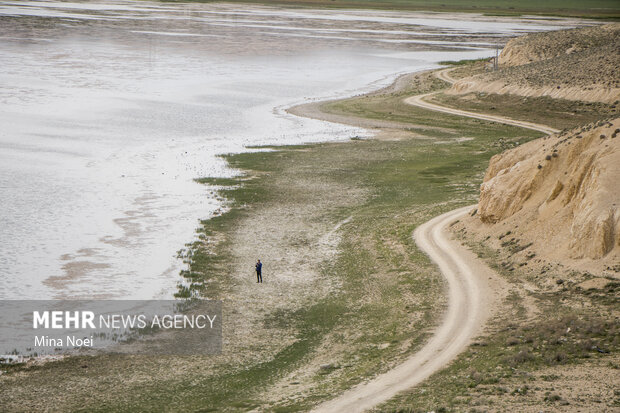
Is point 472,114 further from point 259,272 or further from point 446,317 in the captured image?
point 446,317

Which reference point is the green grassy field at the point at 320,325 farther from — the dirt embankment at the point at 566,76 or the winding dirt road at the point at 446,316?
the dirt embankment at the point at 566,76

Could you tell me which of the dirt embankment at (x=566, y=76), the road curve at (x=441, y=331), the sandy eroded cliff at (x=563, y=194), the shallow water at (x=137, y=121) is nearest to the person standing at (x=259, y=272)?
the shallow water at (x=137, y=121)

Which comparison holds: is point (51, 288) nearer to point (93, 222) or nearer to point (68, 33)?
point (93, 222)

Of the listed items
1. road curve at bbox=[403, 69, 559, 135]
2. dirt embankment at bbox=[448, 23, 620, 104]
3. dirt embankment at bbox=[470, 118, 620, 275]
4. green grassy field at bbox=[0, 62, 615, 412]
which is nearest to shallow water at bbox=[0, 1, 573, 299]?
green grassy field at bbox=[0, 62, 615, 412]

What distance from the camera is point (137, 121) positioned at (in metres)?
78.3

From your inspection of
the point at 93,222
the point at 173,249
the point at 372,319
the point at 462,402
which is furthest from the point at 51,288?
the point at 462,402

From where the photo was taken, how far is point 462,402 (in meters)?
20.8

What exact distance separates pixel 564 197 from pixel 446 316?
10794mm

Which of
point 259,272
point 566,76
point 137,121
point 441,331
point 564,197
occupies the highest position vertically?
point 566,76

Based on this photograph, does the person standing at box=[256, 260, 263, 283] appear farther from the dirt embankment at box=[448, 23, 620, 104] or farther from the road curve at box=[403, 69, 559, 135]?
the dirt embankment at box=[448, 23, 620, 104]

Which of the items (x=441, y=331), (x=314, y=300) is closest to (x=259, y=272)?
(x=314, y=300)

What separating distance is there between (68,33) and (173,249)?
5158 inches

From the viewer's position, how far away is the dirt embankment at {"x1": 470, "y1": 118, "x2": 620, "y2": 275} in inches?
1223

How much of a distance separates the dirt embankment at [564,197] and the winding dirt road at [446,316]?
2.66 metres
